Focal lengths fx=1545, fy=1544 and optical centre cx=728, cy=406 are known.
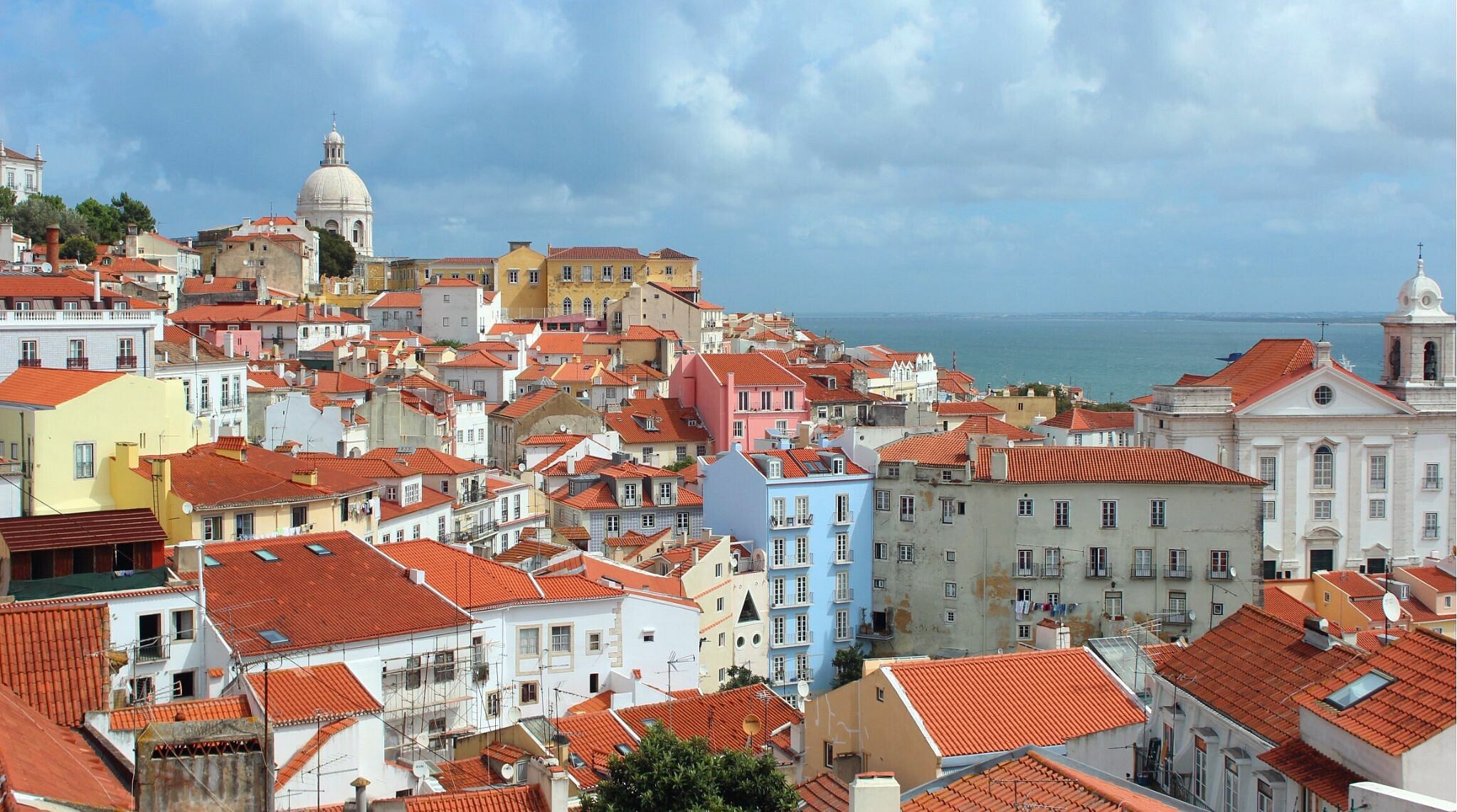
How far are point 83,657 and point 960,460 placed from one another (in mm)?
24320

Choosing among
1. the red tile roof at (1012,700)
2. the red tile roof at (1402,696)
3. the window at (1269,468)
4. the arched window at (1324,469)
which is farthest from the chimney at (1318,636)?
the arched window at (1324,469)

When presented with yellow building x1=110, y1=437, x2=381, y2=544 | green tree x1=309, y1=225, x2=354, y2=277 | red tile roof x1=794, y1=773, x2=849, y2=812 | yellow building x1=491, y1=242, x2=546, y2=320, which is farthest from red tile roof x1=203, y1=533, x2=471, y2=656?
green tree x1=309, y1=225, x2=354, y2=277

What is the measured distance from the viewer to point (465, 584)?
25.1 meters

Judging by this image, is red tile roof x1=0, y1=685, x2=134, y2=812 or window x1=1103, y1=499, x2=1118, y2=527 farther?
window x1=1103, y1=499, x2=1118, y2=527

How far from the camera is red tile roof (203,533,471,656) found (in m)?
20.4

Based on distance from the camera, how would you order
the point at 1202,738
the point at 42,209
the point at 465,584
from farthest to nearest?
the point at 42,209 < the point at 465,584 < the point at 1202,738

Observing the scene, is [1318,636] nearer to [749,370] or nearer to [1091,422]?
[749,370]

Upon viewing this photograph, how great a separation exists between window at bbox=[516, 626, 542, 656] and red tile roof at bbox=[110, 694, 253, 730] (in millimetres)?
9133

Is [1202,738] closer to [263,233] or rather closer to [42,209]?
[42,209]

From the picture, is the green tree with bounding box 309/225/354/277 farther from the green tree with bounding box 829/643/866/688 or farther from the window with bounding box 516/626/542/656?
the window with bounding box 516/626/542/656

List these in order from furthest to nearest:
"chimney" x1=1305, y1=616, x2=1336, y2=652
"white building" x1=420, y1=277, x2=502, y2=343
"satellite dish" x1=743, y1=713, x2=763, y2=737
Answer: "white building" x1=420, y1=277, x2=502, y2=343
"satellite dish" x1=743, y1=713, x2=763, y2=737
"chimney" x1=1305, y1=616, x2=1336, y2=652

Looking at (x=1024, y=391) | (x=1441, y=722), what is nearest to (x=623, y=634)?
(x=1441, y=722)

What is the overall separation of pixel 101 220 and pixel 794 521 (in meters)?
65.1

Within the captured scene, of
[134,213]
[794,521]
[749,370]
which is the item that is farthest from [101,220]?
[794,521]
